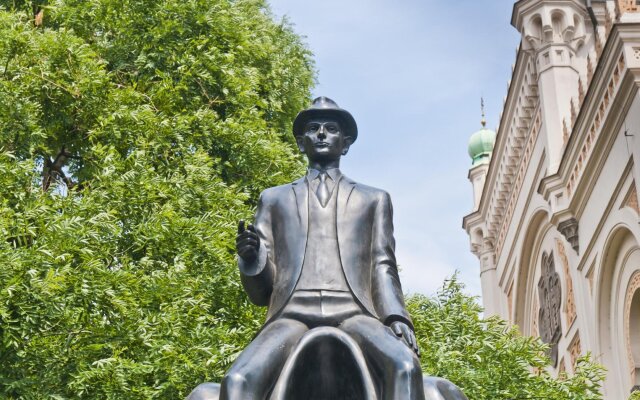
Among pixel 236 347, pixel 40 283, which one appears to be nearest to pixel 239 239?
pixel 40 283

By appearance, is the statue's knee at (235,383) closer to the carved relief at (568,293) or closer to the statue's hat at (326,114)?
the statue's hat at (326,114)

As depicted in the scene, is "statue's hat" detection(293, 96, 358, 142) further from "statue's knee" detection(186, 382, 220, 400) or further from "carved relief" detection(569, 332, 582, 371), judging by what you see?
"carved relief" detection(569, 332, 582, 371)

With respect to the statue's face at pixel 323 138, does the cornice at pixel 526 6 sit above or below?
above

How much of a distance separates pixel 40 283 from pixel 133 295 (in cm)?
167

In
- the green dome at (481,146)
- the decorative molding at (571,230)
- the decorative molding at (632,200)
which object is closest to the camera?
the decorative molding at (632,200)

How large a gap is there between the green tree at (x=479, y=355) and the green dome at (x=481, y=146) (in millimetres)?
26562

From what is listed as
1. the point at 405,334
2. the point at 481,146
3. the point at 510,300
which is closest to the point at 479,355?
the point at 405,334

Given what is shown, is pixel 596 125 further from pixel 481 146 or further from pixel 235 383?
pixel 235 383

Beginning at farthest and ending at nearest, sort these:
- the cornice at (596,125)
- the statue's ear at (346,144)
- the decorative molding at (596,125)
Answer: the decorative molding at (596,125), the cornice at (596,125), the statue's ear at (346,144)

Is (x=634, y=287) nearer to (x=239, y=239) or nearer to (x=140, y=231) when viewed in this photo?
(x=140, y=231)

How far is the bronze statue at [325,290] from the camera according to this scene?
5.43m

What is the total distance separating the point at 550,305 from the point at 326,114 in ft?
→ 85.5

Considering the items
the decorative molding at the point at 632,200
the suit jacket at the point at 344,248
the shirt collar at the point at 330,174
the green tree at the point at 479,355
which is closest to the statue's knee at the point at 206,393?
the suit jacket at the point at 344,248

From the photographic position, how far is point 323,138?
245 inches
